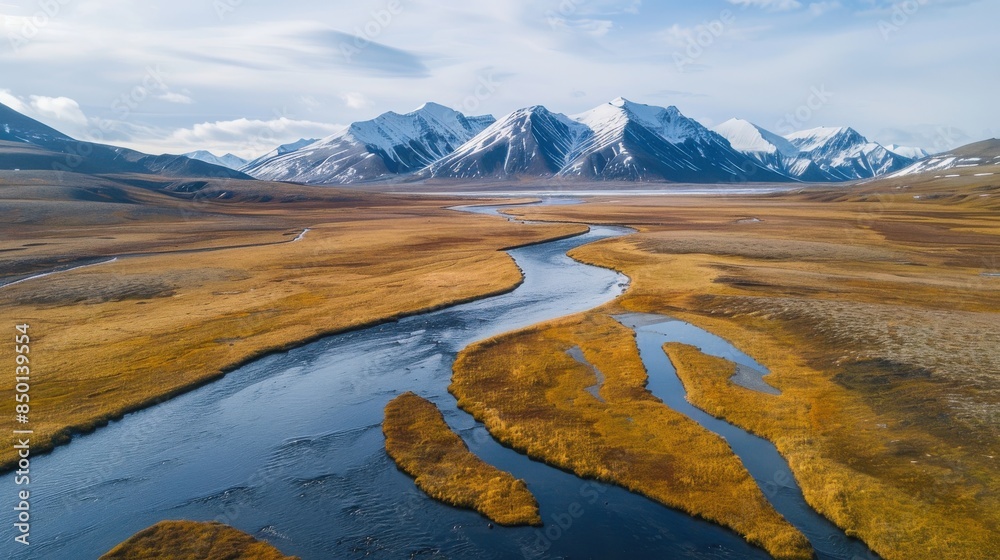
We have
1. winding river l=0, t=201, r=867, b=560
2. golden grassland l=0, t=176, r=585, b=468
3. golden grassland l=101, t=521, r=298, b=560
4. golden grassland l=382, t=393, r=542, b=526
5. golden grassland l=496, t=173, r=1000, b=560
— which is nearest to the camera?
golden grassland l=101, t=521, r=298, b=560

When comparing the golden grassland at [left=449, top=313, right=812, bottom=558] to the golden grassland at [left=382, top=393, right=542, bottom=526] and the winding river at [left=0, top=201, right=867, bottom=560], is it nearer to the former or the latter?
the winding river at [left=0, top=201, right=867, bottom=560]

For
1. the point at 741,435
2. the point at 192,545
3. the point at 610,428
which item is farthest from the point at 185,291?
the point at 741,435

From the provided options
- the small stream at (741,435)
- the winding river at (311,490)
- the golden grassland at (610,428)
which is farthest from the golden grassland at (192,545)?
the small stream at (741,435)

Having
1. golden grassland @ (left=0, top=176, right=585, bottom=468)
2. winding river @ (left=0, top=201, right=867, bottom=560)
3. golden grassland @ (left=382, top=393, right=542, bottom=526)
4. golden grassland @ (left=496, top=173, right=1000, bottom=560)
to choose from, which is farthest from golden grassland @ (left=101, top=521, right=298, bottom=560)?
golden grassland @ (left=496, top=173, right=1000, bottom=560)

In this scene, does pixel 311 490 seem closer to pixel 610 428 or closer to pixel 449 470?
pixel 449 470

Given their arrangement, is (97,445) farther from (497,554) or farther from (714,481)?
(714,481)

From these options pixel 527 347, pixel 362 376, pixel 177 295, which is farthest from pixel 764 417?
pixel 177 295

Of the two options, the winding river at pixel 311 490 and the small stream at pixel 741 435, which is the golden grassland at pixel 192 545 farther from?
the small stream at pixel 741 435
